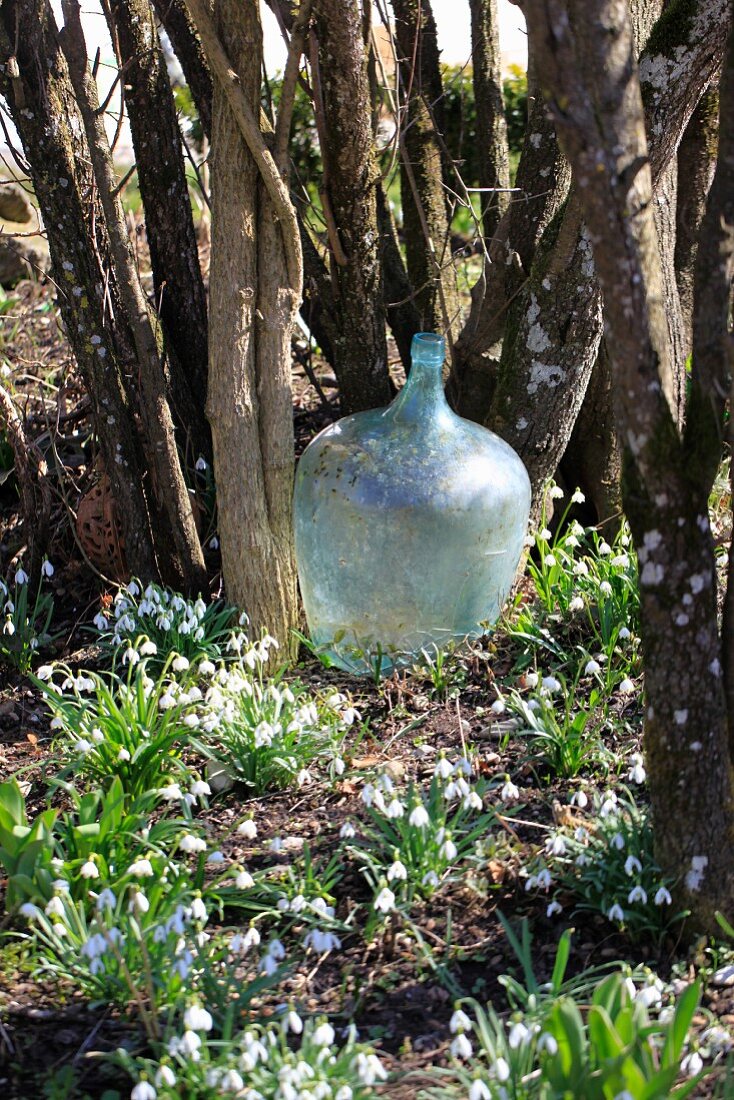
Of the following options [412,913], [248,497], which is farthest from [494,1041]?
[248,497]

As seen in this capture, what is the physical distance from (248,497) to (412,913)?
155 cm

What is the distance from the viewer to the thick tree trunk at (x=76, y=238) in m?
3.58

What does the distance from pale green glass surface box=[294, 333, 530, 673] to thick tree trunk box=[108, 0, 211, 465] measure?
2.60 ft

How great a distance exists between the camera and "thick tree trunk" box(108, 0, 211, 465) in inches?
152

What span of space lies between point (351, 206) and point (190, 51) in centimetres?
80

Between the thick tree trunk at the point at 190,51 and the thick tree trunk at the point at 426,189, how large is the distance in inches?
33.0

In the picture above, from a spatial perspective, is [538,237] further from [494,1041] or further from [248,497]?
[494,1041]

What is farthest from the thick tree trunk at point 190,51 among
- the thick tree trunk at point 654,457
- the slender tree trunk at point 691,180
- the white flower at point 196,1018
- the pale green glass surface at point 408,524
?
the white flower at point 196,1018

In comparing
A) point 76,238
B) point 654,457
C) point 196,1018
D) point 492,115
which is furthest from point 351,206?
point 196,1018

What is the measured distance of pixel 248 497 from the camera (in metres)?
3.70

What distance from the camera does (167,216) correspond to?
13.5 feet

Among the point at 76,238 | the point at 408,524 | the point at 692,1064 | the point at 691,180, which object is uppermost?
the point at 691,180

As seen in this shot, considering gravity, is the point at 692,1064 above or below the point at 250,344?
below

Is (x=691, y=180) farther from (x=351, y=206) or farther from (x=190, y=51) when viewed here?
(x=190, y=51)
